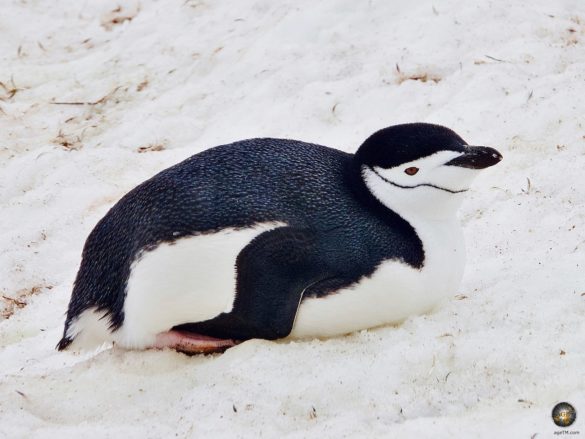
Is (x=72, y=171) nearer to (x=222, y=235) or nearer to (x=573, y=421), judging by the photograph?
(x=222, y=235)

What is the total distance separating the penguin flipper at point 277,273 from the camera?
2.47 metres

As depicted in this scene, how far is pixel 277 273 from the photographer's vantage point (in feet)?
8.11

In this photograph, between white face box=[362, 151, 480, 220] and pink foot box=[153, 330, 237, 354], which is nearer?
white face box=[362, 151, 480, 220]

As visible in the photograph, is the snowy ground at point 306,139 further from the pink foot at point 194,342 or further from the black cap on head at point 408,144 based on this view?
the black cap on head at point 408,144

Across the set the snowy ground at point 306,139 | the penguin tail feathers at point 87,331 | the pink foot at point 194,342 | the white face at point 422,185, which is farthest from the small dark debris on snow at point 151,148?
the white face at point 422,185

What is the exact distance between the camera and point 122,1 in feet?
19.1

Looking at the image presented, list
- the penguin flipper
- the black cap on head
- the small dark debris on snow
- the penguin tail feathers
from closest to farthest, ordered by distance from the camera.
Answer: the penguin flipper → the black cap on head → the penguin tail feathers → the small dark debris on snow

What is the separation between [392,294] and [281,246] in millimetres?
393

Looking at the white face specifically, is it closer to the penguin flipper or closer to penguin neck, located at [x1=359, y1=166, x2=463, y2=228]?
penguin neck, located at [x1=359, y1=166, x2=463, y2=228]

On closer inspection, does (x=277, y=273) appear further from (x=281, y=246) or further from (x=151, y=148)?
(x=151, y=148)

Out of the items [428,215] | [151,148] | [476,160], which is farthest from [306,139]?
[476,160]

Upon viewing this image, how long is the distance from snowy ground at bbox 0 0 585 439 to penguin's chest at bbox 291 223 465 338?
0.05 m

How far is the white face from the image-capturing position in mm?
2562

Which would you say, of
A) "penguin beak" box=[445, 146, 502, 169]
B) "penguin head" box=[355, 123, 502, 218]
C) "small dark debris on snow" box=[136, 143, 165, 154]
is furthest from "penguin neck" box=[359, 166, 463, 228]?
"small dark debris on snow" box=[136, 143, 165, 154]
